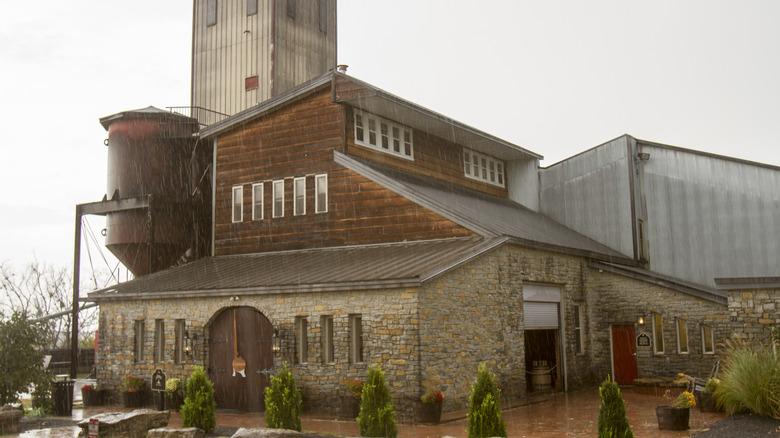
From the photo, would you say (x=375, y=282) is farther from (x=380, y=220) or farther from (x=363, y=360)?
(x=380, y=220)

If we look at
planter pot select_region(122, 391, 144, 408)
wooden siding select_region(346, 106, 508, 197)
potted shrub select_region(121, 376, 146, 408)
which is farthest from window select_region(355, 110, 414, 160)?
planter pot select_region(122, 391, 144, 408)

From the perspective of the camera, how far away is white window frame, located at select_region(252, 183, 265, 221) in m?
23.3

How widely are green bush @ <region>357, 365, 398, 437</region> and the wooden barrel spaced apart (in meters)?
9.43

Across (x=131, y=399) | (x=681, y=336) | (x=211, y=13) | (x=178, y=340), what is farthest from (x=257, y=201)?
(x=211, y=13)

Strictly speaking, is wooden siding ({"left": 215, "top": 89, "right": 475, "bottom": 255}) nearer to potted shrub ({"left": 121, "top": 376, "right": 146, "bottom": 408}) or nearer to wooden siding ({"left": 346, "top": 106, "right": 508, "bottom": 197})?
wooden siding ({"left": 346, "top": 106, "right": 508, "bottom": 197})

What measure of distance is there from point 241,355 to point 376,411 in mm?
6691

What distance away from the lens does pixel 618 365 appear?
2391cm

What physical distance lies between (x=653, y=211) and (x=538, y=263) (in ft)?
28.6

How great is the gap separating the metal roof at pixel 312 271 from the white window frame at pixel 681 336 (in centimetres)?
771

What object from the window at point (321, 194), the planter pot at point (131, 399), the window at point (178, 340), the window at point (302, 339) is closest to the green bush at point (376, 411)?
the window at point (302, 339)

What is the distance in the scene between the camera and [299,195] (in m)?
22.3

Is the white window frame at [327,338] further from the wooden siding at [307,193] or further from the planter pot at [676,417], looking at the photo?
the planter pot at [676,417]

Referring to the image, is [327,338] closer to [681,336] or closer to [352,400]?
Result: [352,400]

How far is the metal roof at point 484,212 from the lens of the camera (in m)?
19.5
